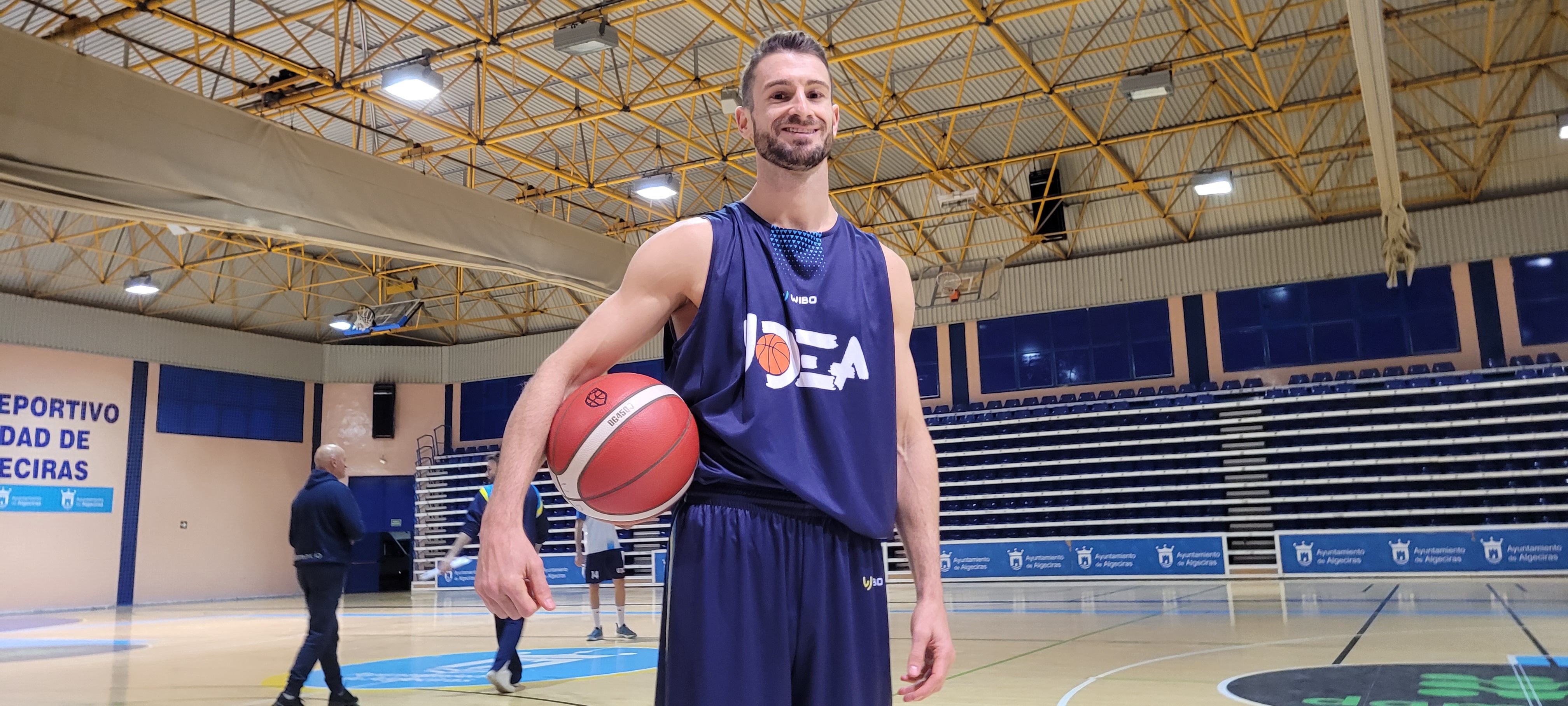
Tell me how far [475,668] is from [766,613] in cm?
730

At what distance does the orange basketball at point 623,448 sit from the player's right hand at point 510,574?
232mm

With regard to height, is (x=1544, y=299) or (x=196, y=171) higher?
(x=1544, y=299)

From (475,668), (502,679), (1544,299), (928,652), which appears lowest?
(475,668)

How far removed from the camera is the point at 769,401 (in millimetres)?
1867

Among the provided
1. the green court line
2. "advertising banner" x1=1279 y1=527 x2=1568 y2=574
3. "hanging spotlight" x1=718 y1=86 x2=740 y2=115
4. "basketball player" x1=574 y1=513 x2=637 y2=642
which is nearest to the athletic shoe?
the green court line

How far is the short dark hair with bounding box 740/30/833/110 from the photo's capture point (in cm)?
201

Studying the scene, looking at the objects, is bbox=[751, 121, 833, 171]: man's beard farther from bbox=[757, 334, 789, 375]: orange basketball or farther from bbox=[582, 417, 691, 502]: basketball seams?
bbox=[582, 417, 691, 502]: basketball seams

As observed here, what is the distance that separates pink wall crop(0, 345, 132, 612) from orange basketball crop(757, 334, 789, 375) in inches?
971

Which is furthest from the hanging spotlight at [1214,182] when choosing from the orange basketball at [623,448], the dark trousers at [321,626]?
the orange basketball at [623,448]

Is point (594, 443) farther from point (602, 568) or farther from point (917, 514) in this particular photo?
point (602, 568)

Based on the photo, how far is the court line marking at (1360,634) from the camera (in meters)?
6.98

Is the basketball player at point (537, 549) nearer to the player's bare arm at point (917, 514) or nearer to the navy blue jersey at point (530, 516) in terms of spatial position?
the navy blue jersey at point (530, 516)

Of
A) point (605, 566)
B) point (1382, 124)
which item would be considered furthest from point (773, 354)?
point (1382, 124)

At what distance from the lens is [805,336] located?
196 cm
